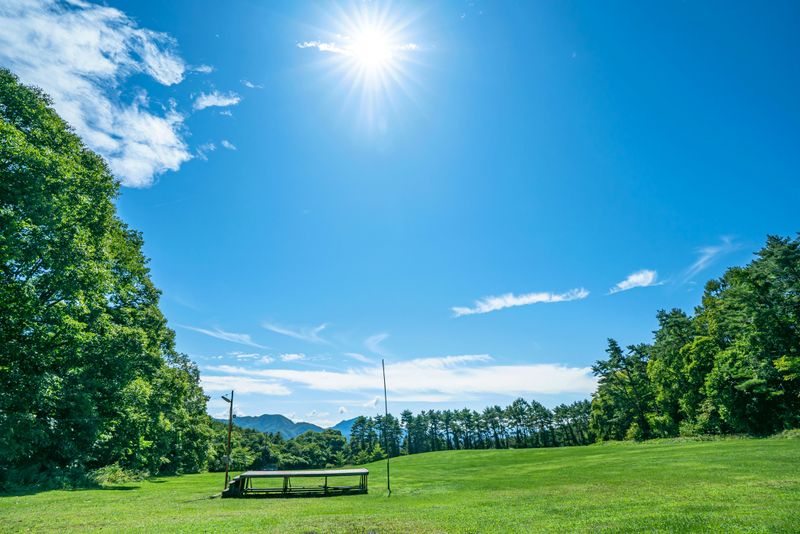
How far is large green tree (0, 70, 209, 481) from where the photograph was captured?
A: 20.2 m

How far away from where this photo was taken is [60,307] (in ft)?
72.4

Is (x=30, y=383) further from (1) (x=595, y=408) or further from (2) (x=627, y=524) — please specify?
(1) (x=595, y=408)

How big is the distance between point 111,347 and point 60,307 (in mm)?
8617

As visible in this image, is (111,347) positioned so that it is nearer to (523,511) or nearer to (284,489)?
(284,489)

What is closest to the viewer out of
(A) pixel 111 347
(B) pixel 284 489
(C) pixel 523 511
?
(C) pixel 523 511

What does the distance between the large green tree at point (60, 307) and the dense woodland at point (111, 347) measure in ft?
0.31

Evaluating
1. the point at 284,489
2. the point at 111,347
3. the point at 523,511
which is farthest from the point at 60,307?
the point at 523,511

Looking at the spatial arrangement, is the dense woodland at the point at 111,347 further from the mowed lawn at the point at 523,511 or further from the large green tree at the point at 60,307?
the mowed lawn at the point at 523,511

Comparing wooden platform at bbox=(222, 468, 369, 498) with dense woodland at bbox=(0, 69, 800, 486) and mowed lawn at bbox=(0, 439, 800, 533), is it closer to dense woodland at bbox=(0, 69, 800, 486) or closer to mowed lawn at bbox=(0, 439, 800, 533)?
A: mowed lawn at bbox=(0, 439, 800, 533)

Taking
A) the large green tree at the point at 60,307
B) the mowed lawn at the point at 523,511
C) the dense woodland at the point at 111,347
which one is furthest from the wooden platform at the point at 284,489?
the large green tree at the point at 60,307

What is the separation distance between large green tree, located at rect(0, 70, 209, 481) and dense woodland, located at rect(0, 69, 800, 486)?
96 millimetres

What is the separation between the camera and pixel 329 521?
1471 centimetres

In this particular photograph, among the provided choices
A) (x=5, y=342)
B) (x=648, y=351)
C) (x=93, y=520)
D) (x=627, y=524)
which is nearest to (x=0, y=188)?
(x=5, y=342)

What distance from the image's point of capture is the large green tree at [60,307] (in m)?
20.2
